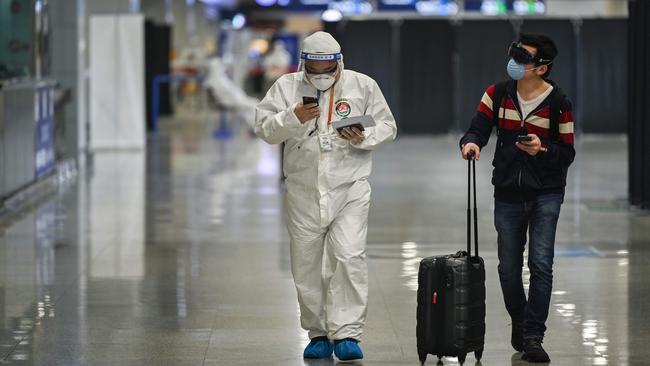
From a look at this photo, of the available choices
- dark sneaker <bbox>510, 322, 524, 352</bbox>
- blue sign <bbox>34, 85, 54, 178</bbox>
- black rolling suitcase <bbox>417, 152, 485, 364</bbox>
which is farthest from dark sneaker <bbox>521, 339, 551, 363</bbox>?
blue sign <bbox>34, 85, 54, 178</bbox>

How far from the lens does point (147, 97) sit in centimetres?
3272

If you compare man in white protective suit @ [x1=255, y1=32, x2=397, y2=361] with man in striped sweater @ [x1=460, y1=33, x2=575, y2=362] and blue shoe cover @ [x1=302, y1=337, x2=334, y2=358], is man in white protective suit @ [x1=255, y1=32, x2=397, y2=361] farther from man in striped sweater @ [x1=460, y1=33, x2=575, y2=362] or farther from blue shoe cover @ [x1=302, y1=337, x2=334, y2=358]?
man in striped sweater @ [x1=460, y1=33, x2=575, y2=362]

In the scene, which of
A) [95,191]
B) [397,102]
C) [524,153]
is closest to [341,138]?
[524,153]

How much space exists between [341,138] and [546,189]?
1.05 metres

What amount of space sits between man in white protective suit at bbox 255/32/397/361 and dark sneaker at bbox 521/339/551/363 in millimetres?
834

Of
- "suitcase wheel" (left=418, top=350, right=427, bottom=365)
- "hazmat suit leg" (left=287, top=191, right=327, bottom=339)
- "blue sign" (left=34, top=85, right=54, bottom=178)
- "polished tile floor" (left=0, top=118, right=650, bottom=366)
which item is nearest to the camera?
"suitcase wheel" (left=418, top=350, right=427, bottom=365)

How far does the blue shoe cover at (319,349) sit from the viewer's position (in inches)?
272

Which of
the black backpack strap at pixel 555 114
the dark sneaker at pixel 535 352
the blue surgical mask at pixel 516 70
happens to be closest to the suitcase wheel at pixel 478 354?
the dark sneaker at pixel 535 352

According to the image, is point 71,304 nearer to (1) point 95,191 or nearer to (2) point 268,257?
(2) point 268,257

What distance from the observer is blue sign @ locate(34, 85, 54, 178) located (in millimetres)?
16281

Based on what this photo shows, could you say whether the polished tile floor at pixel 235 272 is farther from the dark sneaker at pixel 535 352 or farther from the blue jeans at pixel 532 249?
the blue jeans at pixel 532 249

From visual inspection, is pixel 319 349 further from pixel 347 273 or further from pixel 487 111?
pixel 487 111

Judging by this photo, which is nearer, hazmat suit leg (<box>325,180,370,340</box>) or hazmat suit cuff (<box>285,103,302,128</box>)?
hazmat suit cuff (<box>285,103,302,128</box>)

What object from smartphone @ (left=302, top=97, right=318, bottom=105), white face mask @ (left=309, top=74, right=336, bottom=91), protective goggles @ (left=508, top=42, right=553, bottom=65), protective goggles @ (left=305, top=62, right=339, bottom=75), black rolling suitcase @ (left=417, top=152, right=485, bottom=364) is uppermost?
protective goggles @ (left=508, top=42, right=553, bottom=65)
